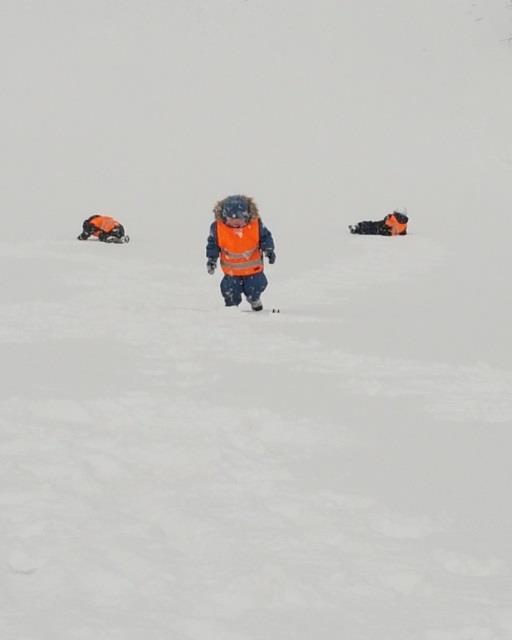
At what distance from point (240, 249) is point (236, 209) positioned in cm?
49

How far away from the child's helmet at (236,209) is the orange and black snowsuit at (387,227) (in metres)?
9.16

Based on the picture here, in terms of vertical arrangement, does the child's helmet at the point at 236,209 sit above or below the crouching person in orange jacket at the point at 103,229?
above

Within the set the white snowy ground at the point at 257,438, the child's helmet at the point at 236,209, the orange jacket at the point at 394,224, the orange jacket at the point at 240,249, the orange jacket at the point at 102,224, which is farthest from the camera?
the orange jacket at the point at 394,224

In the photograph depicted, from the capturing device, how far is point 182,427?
13.6ft

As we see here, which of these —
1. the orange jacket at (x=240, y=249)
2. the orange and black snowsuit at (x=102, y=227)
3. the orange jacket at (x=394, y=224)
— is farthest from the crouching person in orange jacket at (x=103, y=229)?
the orange jacket at (x=240, y=249)

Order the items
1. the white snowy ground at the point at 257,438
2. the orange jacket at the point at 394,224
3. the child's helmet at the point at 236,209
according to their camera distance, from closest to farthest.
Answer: the white snowy ground at the point at 257,438
the child's helmet at the point at 236,209
the orange jacket at the point at 394,224

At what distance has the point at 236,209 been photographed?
27.6 ft

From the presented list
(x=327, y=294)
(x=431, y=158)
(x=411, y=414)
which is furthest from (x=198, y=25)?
(x=411, y=414)

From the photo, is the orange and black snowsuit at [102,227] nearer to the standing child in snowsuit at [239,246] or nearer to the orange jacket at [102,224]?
the orange jacket at [102,224]

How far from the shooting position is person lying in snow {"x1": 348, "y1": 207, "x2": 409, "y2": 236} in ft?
56.0

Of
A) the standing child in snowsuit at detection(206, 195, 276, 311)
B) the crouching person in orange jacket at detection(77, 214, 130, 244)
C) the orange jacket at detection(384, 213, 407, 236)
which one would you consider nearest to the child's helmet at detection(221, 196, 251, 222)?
the standing child in snowsuit at detection(206, 195, 276, 311)

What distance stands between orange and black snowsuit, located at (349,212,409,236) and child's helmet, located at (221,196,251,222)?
30.0ft

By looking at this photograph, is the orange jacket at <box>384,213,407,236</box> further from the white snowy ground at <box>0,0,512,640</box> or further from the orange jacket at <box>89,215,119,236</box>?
the orange jacket at <box>89,215,119,236</box>

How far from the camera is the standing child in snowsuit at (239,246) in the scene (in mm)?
8430
